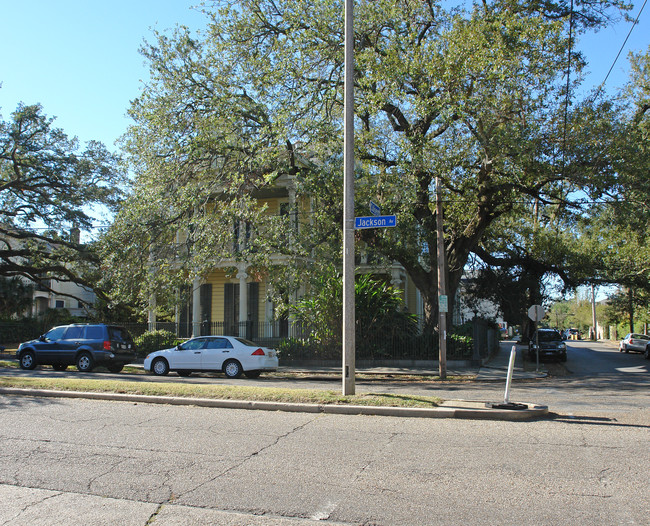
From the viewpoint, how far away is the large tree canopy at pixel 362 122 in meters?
15.8

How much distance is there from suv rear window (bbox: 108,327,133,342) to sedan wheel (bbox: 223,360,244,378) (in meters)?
4.21

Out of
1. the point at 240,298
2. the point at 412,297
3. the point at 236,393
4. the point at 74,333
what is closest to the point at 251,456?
the point at 236,393

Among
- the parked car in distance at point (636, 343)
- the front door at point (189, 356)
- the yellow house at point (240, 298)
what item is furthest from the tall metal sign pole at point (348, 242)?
the parked car in distance at point (636, 343)

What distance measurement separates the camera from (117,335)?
1895cm

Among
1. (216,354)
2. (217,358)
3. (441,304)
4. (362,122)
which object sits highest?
(362,122)

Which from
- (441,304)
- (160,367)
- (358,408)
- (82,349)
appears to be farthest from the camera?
(160,367)

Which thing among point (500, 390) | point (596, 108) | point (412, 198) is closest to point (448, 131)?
point (412, 198)

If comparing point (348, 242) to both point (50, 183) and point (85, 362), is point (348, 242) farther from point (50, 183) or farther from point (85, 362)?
point (50, 183)

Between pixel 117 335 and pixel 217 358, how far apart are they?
13.3 feet

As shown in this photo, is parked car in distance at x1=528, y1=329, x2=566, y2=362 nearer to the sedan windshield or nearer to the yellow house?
the sedan windshield

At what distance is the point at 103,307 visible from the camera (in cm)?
3138

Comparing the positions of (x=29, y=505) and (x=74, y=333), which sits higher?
(x=74, y=333)

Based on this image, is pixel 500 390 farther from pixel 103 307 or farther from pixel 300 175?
pixel 103 307

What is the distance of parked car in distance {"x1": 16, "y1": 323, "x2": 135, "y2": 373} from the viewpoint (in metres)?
18.3
